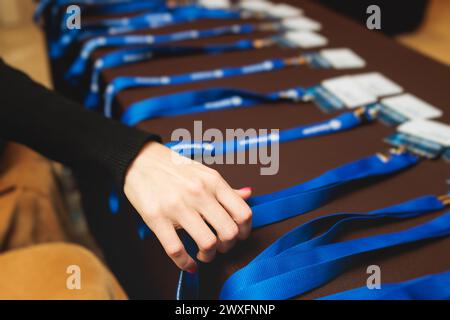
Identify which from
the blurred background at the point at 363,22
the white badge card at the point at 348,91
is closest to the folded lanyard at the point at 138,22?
the white badge card at the point at 348,91

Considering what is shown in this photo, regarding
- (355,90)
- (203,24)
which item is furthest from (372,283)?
(203,24)

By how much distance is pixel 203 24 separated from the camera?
1.26 metres

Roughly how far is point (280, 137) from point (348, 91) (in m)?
0.23

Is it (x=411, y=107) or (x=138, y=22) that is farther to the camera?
(x=138, y=22)

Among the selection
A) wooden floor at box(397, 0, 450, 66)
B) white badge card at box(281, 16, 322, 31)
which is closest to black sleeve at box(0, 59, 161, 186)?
white badge card at box(281, 16, 322, 31)

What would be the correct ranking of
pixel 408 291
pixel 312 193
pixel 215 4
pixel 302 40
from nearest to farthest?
pixel 408 291
pixel 312 193
pixel 302 40
pixel 215 4

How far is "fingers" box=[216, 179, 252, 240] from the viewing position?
52 centimetres

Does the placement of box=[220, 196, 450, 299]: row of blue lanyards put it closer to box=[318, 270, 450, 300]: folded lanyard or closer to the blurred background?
box=[318, 270, 450, 300]: folded lanyard

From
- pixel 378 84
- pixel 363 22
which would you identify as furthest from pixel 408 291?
pixel 363 22

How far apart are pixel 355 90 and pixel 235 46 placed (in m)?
0.34

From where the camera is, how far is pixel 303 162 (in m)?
0.72

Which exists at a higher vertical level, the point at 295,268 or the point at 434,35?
the point at 295,268

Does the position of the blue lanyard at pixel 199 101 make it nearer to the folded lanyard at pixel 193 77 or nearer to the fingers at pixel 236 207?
the folded lanyard at pixel 193 77

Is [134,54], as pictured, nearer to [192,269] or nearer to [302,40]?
[302,40]
